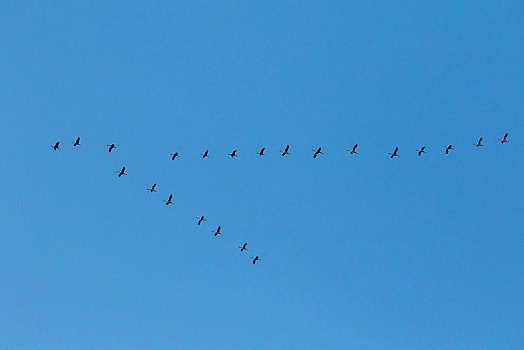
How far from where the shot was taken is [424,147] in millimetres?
72562

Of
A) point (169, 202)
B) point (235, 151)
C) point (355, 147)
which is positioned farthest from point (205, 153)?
point (355, 147)

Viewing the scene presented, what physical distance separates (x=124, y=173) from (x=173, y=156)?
295 inches

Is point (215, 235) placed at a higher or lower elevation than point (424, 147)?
lower

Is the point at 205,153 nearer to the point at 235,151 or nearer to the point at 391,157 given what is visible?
the point at 235,151

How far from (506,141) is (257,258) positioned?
39.0 meters

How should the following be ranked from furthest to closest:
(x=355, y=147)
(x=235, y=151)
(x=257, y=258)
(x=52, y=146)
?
Result: (x=257, y=258), (x=355, y=147), (x=235, y=151), (x=52, y=146)

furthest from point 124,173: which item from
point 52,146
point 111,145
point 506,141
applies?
point 506,141

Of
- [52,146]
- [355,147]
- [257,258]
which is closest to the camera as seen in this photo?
[52,146]

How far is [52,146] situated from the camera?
216ft

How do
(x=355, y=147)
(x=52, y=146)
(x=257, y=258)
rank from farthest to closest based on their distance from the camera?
(x=257, y=258) → (x=355, y=147) → (x=52, y=146)

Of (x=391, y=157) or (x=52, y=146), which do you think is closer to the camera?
(x=52, y=146)

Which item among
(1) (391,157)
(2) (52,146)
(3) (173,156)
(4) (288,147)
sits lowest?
(2) (52,146)

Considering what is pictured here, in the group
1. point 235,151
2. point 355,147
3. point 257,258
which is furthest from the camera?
point 257,258

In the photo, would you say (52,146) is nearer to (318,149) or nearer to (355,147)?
(318,149)
